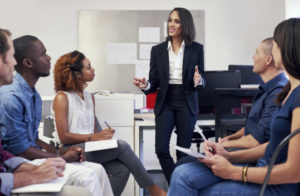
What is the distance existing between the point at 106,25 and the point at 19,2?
1.23 meters

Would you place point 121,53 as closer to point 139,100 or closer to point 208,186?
point 139,100

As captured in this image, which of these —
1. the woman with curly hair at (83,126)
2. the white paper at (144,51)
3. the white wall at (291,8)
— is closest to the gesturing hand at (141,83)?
the woman with curly hair at (83,126)

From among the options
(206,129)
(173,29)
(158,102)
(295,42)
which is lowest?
(206,129)

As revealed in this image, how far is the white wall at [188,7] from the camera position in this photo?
495cm

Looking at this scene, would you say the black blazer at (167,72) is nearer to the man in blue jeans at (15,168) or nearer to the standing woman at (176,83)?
the standing woman at (176,83)

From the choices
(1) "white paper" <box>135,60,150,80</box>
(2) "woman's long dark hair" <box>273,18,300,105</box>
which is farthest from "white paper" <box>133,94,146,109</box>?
(2) "woman's long dark hair" <box>273,18,300,105</box>

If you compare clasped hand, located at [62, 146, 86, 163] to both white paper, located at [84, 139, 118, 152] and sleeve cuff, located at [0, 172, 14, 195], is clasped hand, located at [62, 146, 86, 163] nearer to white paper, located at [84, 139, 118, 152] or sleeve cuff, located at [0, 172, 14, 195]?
white paper, located at [84, 139, 118, 152]

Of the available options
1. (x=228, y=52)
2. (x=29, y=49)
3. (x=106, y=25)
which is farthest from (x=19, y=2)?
(x=29, y=49)

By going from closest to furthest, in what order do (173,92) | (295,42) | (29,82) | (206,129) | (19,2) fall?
(295,42) < (29,82) < (173,92) < (206,129) < (19,2)

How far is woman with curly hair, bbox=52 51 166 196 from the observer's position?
223 centimetres

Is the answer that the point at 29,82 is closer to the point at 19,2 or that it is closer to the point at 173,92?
the point at 173,92

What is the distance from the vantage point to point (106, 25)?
16.3 feet

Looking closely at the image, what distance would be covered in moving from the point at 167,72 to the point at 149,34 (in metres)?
2.32

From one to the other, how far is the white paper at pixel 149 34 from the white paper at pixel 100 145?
9.68ft
